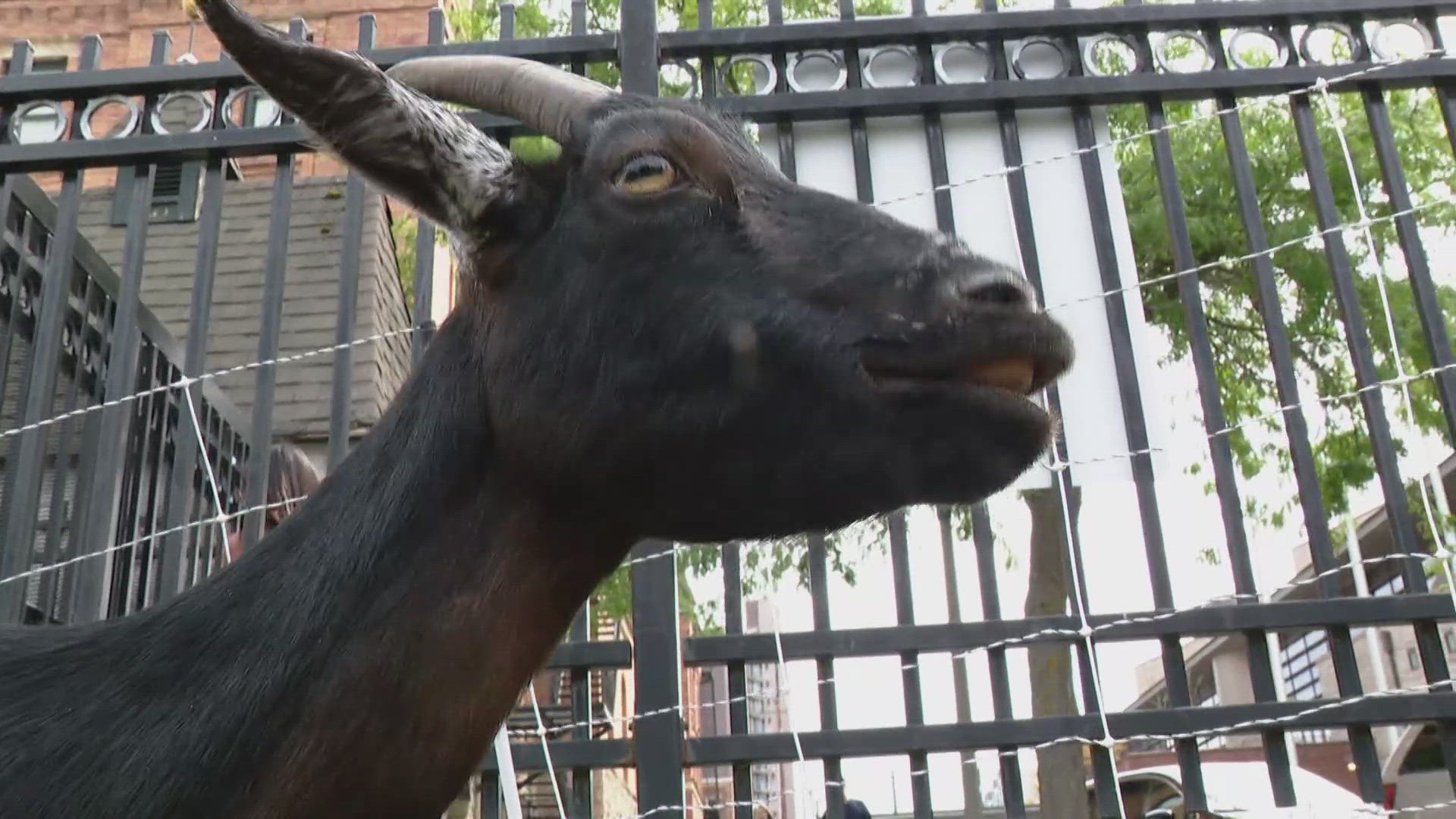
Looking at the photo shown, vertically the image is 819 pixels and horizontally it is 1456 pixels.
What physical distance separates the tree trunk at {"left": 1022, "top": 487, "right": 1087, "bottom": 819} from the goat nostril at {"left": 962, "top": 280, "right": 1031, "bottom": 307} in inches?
136

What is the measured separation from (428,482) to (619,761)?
138 centimetres

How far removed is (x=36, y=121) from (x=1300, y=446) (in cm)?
420

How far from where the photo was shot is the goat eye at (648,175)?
2291 millimetres

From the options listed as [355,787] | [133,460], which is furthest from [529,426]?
[133,460]

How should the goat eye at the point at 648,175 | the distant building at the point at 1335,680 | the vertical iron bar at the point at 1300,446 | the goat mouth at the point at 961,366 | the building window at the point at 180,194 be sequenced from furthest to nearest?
the distant building at the point at 1335,680
the building window at the point at 180,194
the vertical iron bar at the point at 1300,446
the goat eye at the point at 648,175
the goat mouth at the point at 961,366

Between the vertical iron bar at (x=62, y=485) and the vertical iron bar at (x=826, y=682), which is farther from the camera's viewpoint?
the vertical iron bar at (x=62, y=485)

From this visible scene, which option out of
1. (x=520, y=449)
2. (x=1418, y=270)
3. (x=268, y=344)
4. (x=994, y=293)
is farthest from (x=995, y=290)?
(x=268, y=344)

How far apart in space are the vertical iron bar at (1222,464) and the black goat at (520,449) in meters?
1.55

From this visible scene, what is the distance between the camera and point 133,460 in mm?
4922

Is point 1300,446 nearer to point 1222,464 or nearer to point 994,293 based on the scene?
point 1222,464

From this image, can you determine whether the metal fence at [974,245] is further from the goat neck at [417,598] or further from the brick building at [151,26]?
the brick building at [151,26]

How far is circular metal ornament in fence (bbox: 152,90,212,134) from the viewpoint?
4.00 metres

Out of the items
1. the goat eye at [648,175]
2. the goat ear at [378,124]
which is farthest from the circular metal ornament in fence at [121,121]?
the goat eye at [648,175]

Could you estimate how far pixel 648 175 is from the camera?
2.29 metres
